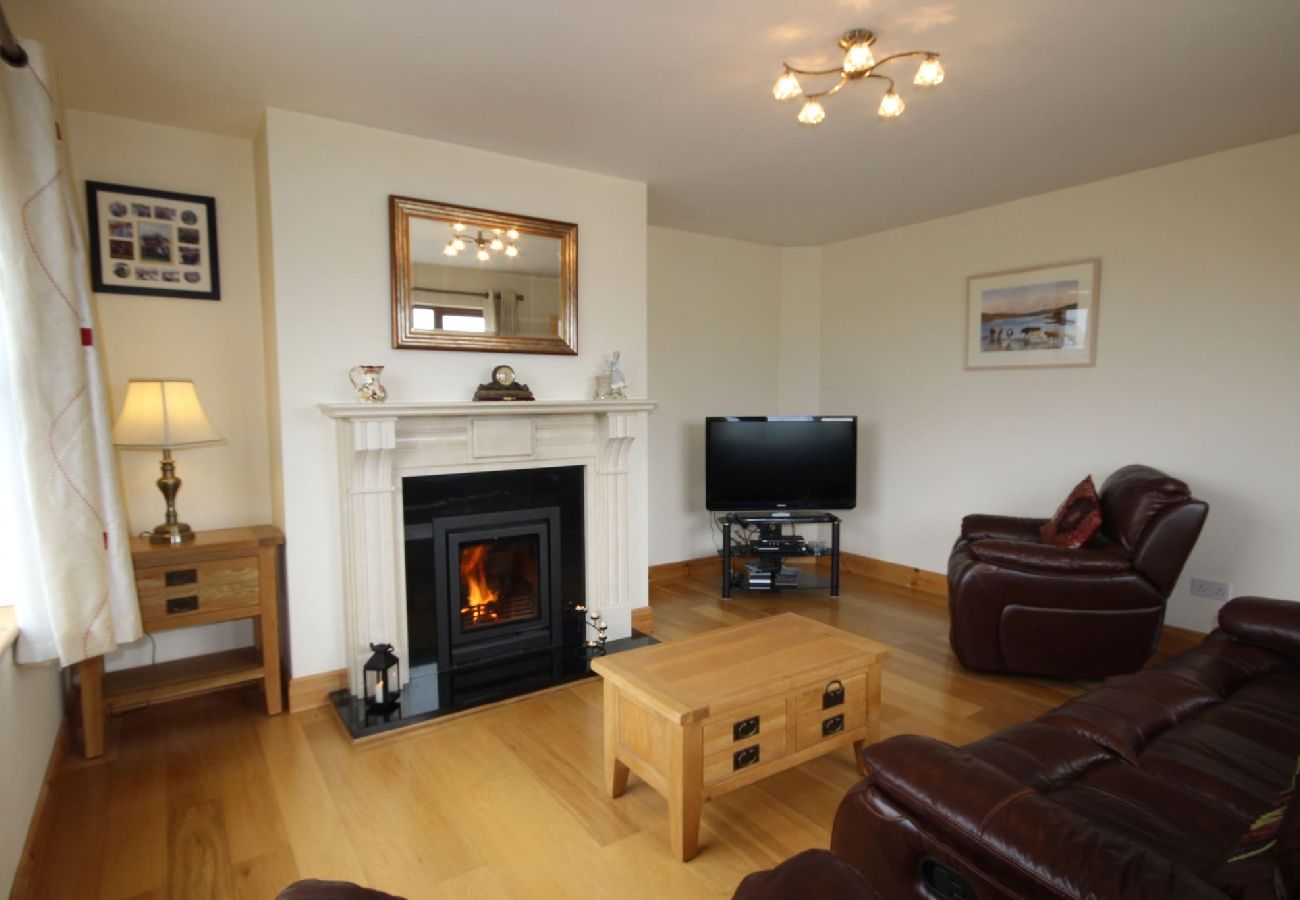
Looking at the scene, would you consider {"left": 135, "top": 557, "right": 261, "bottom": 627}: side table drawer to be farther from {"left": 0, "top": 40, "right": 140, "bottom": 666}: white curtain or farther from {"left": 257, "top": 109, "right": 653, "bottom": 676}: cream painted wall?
{"left": 0, "top": 40, "right": 140, "bottom": 666}: white curtain

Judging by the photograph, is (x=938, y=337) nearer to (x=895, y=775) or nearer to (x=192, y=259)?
(x=895, y=775)

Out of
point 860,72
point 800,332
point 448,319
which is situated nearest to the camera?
point 860,72

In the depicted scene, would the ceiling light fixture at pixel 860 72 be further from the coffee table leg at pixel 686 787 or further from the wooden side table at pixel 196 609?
the wooden side table at pixel 196 609

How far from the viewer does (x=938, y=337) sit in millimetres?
4816

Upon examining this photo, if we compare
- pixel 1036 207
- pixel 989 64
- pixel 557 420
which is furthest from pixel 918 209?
pixel 557 420

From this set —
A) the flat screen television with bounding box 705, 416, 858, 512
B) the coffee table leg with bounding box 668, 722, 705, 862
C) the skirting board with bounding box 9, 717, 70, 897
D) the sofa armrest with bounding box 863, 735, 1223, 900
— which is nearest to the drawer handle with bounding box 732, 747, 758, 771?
the coffee table leg with bounding box 668, 722, 705, 862

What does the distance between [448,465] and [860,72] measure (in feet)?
7.66

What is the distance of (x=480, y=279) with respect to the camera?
134 inches

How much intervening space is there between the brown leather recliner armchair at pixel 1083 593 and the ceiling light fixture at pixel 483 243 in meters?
2.69

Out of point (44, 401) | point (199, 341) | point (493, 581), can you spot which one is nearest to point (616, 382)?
point (493, 581)

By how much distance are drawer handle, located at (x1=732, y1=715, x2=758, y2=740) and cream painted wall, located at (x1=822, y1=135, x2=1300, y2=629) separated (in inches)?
116

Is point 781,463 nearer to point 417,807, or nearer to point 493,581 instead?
point 493,581

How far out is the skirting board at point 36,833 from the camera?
1.91 metres

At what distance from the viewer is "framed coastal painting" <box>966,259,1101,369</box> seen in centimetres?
404
